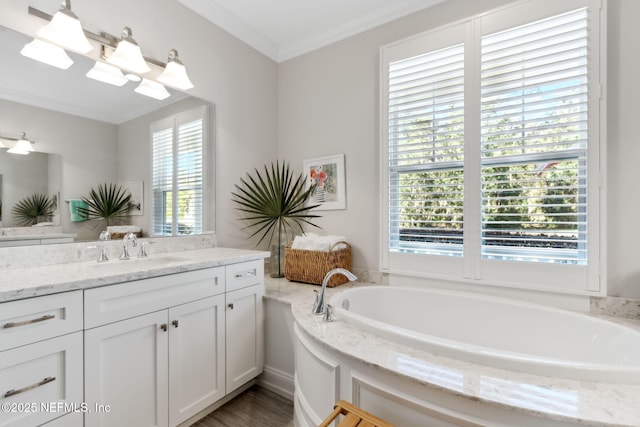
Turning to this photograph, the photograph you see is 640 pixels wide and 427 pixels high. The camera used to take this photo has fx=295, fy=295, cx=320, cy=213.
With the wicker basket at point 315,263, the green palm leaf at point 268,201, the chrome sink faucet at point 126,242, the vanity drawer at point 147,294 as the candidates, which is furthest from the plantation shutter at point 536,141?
the chrome sink faucet at point 126,242

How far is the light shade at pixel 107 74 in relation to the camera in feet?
5.68

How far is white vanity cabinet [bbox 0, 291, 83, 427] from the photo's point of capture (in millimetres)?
1034

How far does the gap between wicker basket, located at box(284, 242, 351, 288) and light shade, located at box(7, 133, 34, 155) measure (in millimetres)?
1715

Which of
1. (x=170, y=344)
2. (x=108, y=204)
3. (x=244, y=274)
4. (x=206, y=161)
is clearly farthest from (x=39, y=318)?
(x=206, y=161)

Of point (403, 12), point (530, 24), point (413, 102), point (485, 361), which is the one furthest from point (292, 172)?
point (485, 361)

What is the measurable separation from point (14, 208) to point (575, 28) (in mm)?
3232

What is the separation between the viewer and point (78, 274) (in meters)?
1.31

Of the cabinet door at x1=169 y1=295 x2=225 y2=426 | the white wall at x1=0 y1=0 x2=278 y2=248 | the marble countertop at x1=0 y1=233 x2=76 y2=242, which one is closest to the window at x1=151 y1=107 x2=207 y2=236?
the white wall at x1=0 y1=0 x2=278 y2=248

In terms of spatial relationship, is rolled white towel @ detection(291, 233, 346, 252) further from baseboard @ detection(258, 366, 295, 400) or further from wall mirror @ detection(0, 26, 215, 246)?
wall mirror @ detection(0, 26, 215, 246)

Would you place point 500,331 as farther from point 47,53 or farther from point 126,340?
point 47,53

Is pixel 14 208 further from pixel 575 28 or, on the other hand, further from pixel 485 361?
pixel 575 28

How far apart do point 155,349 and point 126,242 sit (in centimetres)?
74

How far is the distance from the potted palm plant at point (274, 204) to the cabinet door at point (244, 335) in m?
0.58

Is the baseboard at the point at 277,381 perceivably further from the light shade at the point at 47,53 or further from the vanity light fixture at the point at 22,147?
the light shade at the point at 47,53
